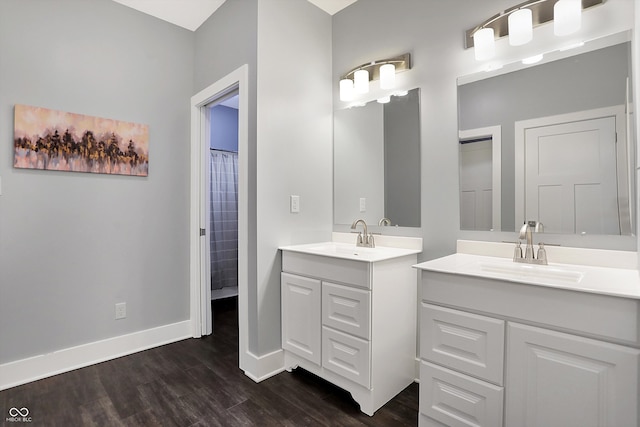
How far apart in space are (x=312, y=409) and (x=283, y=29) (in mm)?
2396

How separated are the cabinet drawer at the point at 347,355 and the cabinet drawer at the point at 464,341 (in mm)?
360

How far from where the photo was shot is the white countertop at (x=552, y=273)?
1076 millimetres

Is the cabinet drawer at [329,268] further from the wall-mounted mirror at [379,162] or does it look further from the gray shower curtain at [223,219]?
the gray shower curtain at [223,219]

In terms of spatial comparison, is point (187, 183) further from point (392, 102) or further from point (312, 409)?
point (312, 409)

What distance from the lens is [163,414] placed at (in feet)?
5.58

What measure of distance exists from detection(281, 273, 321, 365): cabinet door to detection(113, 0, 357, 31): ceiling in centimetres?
205

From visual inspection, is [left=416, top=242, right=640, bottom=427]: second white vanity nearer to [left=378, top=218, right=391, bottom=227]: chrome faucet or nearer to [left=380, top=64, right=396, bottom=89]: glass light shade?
[left=378, top=218, right=391, bottom=227]: chrome faucet

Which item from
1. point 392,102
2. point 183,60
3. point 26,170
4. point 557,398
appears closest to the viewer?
point 557,398

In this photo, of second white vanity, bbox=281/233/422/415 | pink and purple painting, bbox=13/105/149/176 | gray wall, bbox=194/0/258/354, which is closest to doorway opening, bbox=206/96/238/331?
gray wall, bbox=194/0/258/354

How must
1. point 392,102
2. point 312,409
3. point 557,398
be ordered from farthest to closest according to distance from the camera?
1. point 392,102
2. point 312,409
3. point 557,398

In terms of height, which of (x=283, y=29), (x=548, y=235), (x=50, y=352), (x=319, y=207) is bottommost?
(x=50, y=352)

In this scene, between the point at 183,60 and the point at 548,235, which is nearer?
the point at 548,235

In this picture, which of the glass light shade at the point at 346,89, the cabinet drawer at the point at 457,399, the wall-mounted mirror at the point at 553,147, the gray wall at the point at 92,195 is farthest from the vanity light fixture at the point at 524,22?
the gray wall at the point at 92,195

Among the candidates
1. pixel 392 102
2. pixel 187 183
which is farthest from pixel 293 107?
pixel 187 183
